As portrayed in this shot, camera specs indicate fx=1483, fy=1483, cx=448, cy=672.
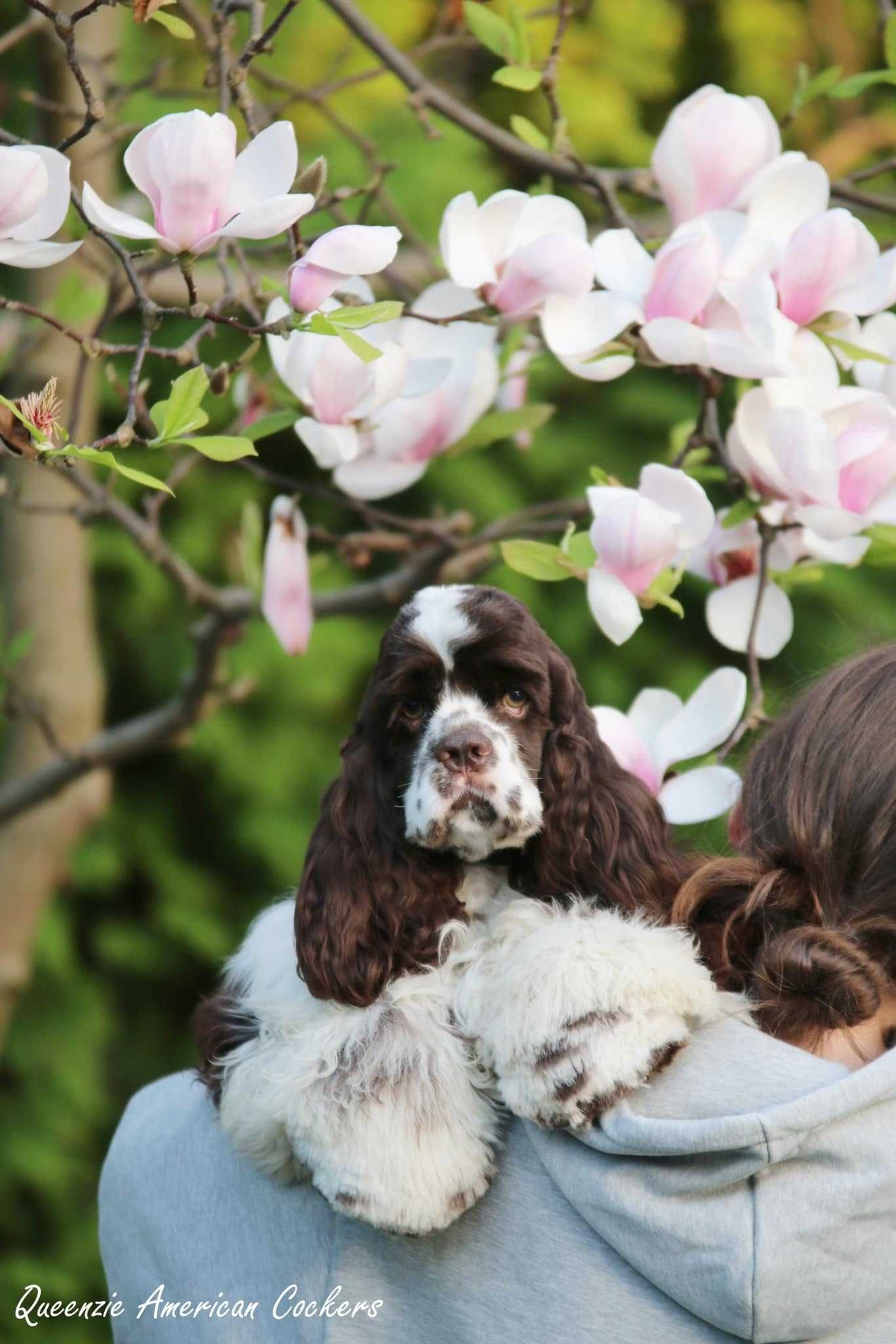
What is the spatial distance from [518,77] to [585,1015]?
1.09 metres

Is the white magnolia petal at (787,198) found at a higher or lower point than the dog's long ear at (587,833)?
higher

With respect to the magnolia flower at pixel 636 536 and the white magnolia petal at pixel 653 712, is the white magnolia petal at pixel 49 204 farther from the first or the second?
the white magnolia petal at pixel 653 712

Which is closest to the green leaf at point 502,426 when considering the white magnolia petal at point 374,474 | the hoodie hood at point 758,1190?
the white magnolia petal at point 374,474

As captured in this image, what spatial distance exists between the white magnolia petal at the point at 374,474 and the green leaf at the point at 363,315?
53 centimetres

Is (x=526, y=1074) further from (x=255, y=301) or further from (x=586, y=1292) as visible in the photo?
(x=255, y=301)

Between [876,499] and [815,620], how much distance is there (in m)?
2.25

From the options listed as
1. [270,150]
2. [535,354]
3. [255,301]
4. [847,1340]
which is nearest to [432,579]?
[535,354]

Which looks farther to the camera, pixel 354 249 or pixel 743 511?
pixel 743 511

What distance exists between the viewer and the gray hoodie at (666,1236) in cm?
117

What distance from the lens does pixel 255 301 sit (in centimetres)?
182

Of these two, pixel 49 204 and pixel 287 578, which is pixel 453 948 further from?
pixel 49 204

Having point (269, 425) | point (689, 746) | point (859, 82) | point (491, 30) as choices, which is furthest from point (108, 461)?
point (859, 82)

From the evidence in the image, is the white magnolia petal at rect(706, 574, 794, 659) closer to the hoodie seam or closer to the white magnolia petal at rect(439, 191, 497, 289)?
the white magnolia petal at rect(439, 191, 497, 289)

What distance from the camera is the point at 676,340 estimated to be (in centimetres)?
160
